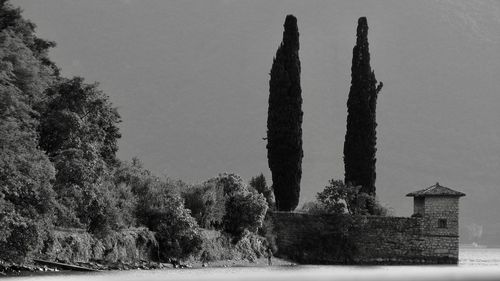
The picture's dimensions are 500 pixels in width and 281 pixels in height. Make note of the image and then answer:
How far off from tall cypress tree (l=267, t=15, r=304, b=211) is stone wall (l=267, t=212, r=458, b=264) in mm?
1642

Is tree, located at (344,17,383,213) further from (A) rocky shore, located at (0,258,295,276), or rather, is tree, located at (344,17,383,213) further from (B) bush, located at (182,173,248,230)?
(B) bush, located at (182,173,248,230)

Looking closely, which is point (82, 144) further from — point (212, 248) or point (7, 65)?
point (212, 248)

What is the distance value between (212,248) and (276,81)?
43.0ft

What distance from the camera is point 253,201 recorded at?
50531 millimetres

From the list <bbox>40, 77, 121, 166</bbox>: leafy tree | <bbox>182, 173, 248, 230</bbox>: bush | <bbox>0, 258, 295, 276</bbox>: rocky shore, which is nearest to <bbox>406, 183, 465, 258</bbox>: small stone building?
<bbox>0, 258, 295, 276</bbox>: rocky shore

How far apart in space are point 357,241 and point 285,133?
278 inches

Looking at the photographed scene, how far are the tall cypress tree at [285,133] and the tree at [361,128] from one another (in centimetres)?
334

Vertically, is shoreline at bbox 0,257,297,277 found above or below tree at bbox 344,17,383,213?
below

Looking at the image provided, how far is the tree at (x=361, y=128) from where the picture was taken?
5731 cm

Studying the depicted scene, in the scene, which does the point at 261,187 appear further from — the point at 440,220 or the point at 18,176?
the point at 18,176

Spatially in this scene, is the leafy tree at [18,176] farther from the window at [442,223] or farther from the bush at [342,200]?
the window at [442,223]

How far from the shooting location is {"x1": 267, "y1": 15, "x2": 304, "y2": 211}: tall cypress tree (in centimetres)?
5575

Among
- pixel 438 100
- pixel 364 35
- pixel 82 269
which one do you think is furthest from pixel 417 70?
pixel 82 269

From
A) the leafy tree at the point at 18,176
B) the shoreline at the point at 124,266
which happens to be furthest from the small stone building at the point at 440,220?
the leafy tree at the point at 18,176
